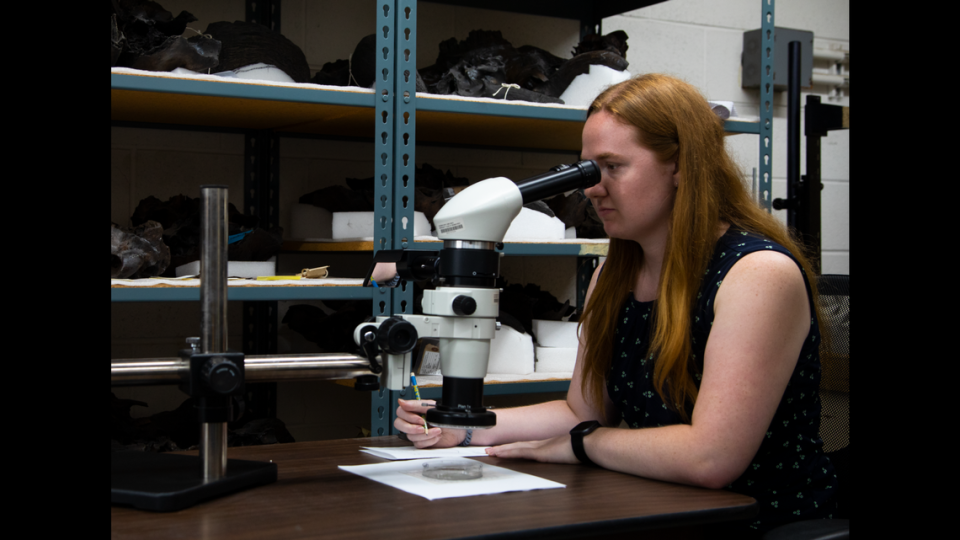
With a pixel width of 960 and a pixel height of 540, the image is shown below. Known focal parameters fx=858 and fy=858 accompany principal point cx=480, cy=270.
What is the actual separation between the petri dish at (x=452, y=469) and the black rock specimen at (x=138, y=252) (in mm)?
911

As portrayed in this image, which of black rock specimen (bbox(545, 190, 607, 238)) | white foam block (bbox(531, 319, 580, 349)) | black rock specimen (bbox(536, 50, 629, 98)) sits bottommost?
white foam block (bbox(531, 319, 580, 349))

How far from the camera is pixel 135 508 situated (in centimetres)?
101

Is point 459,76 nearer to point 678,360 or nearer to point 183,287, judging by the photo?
point 183,287

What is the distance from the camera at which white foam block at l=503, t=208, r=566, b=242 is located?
2244mm

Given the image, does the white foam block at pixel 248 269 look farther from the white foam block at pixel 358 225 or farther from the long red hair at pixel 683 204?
the long red hair at pixel 683 204

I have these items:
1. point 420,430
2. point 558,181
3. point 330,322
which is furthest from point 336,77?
point 558,181

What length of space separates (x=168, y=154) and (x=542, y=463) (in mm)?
1636

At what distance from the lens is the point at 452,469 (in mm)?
1246

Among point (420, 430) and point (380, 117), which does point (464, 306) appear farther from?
point (380, 117)

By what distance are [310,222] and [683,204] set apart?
1333 millimetres

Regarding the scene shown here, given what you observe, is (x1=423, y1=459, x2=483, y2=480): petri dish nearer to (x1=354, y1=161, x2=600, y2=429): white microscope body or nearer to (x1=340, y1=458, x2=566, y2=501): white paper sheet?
(x1=340, y1=458, x2=566, y2=501): white paper sheet

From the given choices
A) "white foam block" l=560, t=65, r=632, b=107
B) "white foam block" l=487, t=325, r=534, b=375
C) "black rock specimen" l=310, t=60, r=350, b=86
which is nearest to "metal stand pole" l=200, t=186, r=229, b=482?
"black rock specimen" l=310, t=60, r=350, b=86

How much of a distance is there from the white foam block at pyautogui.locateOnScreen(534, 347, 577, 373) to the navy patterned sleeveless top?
0.96m
